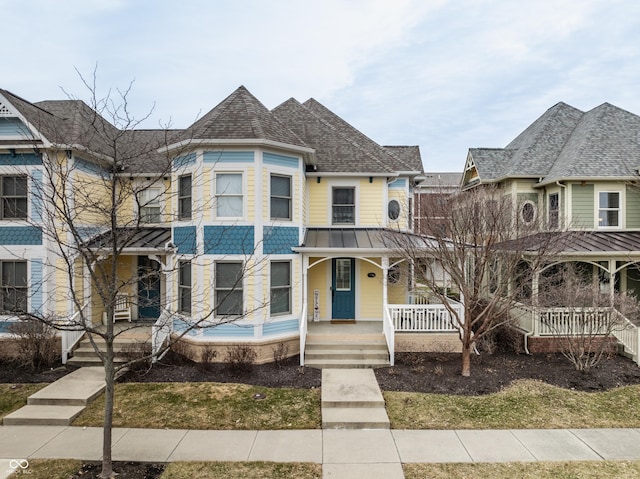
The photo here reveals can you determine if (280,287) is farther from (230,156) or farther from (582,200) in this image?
(582,200)

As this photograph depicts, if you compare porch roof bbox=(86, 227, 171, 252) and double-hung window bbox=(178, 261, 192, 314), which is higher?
porch roof bbox=(86, 227, 171, 252)

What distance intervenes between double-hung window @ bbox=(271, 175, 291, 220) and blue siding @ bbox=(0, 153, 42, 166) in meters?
7.38

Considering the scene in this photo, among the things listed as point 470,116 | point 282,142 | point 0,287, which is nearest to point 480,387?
point 282,142

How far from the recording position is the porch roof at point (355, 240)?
36.6 feet

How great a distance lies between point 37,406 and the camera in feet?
26.3

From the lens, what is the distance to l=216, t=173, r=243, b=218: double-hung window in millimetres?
10484

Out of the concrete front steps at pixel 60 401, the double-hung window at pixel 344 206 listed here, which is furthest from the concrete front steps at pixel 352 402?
the double-hung window at pixel 344 206

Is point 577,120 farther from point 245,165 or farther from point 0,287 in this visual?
point 0,287

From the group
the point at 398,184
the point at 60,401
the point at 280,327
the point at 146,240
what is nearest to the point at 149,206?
the point at 146,240

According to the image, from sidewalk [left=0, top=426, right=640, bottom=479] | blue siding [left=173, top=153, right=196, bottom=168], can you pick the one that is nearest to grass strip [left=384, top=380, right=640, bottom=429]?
sidewalk [left=0, top=426, right=640, bottom=479]

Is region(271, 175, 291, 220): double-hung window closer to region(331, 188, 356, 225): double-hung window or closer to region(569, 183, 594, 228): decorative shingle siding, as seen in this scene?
region(331, 188, 356, 225): double-hung window

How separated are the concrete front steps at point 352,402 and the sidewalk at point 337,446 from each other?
18 cm

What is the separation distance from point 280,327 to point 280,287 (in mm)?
1214

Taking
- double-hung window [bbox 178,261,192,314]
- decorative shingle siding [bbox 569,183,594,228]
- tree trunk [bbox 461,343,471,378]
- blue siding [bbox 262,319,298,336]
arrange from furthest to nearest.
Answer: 1. decorative shingle siding [bbox 569,183,594,228]
2. double-hung window [bbox 178,261,192,314]
3. blue siding [bbox 262,319,298,336]
4. tree trunk [bbox 461,343,471,378]
